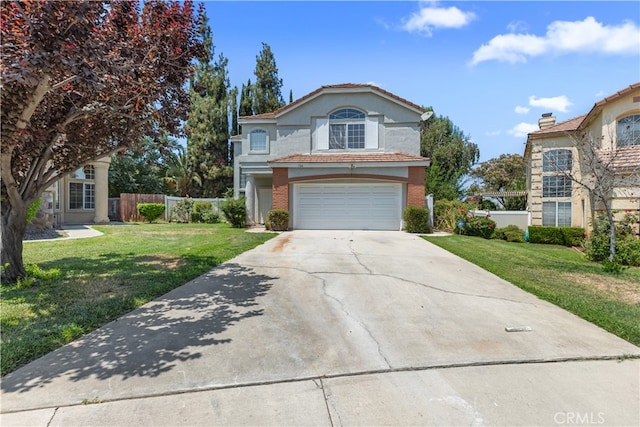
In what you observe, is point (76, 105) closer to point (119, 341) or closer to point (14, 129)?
point (14, 129)

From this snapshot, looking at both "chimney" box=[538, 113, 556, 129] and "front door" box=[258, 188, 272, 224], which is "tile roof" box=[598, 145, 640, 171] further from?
"front door" box=[258, 188, 272, 224]

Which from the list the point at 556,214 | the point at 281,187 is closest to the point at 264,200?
the point at 281,187

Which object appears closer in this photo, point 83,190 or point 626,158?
point 626,158

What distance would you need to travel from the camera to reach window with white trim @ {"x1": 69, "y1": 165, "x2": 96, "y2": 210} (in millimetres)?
20938

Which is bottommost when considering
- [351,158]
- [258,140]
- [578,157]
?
[578,157]

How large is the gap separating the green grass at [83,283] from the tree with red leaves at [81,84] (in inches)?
46.7

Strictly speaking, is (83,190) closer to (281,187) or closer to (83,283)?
(281,187)

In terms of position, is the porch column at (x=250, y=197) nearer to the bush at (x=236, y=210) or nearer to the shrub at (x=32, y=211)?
the bush at (x=236, y=210)

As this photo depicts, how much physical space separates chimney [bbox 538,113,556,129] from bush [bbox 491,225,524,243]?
7.33 metres

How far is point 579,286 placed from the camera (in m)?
6.96

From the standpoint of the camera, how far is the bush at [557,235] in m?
16.0

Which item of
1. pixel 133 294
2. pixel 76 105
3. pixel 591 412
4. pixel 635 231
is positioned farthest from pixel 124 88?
pixel 635 231

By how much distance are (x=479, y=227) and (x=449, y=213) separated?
1.58 m

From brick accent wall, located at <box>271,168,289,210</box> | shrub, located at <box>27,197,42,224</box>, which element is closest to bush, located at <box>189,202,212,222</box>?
brick accent wall, located at <box>271,168,289,210</box>
